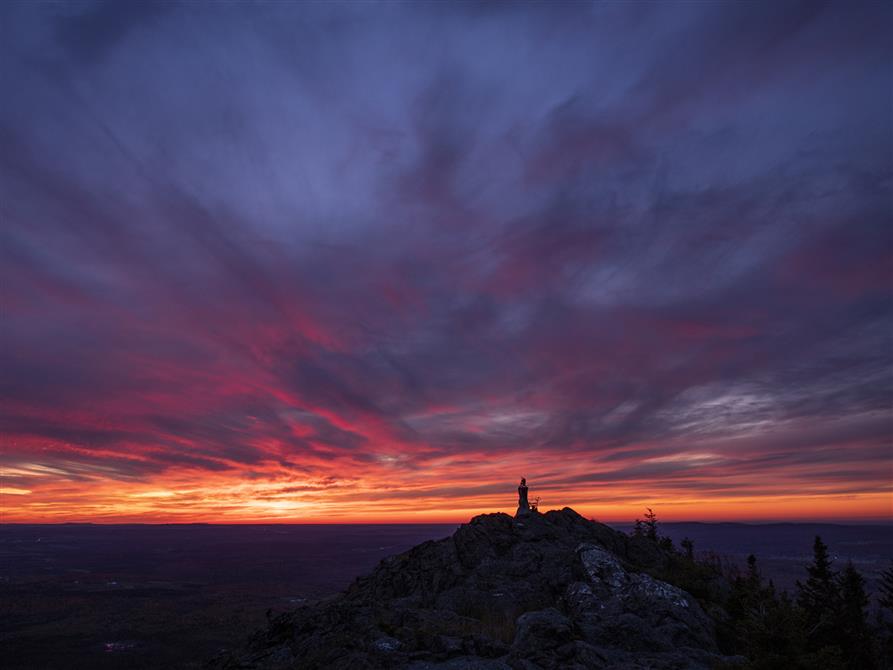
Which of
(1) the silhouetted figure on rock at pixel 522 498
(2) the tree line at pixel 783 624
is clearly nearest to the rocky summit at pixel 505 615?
(2) the tree line at pixel 783 624

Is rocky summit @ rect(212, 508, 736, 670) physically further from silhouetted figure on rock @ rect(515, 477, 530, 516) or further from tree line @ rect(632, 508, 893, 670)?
silhouetted figure on rock @ rect(515, 477, 530, 516)

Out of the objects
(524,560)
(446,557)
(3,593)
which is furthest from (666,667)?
(3,593)

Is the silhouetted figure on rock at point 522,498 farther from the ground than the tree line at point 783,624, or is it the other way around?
the silhouetted figure on rock at point 522,498

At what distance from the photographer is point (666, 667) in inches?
725

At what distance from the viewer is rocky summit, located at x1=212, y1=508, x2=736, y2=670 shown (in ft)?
63.0

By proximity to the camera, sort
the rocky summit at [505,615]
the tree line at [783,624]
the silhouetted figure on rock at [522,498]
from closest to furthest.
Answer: the tree line at [783,624]
the rocky summit at [505,615]
the silhouetted figure on rock at [522,498]

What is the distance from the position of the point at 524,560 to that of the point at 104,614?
155874 mm

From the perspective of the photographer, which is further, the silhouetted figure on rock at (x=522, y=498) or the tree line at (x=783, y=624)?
the silhouetted figure on rock at (x=522, y=498)

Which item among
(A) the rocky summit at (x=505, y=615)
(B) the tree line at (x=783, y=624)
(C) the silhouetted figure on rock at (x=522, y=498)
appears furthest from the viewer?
(C) the silhouetted figure on rock at (x=522, y=498)

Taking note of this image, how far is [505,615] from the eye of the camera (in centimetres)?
2830

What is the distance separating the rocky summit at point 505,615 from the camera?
1920 centimetres

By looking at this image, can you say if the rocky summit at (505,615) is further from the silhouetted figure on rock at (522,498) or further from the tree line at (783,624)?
the silhouetted figure on rock at (522,498)

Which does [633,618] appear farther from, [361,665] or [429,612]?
[361,665]

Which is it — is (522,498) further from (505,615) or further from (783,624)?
(783,624)
